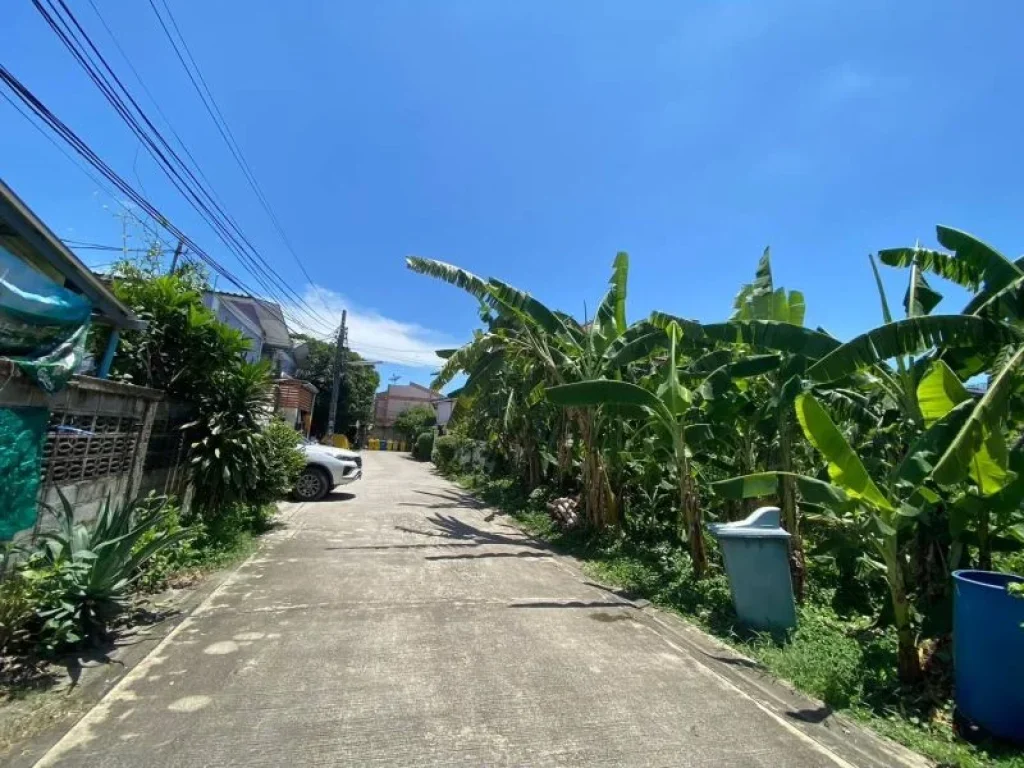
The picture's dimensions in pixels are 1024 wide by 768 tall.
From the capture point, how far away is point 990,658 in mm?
3406

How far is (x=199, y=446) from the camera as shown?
26.0 ft

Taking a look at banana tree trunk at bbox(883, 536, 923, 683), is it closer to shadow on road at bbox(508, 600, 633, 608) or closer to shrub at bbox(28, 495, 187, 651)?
shadow on road at bbox(508, 600, 633, 608)

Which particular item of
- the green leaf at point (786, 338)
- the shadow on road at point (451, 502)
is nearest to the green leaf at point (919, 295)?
the green leaf at point (786, 338)

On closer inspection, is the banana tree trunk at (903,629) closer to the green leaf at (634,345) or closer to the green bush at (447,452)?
the green leaf at (634,345)

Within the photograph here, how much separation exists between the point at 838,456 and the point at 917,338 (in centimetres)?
122

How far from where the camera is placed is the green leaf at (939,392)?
454cm

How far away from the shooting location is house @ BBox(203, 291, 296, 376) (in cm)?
2494

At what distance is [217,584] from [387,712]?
3.60m

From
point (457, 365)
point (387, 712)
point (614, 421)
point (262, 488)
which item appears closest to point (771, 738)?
point (387, 712)

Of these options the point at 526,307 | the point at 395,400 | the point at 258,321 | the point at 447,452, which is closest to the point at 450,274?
the point at 526,307

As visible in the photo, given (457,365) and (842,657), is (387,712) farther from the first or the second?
(457,365)

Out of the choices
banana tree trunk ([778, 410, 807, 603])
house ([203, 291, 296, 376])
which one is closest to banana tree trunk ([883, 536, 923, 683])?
banana tree trunk ([778, 410, 807, 603])

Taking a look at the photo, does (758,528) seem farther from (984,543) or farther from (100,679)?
(100,679)

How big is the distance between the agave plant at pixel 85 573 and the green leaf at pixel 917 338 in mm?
5972
